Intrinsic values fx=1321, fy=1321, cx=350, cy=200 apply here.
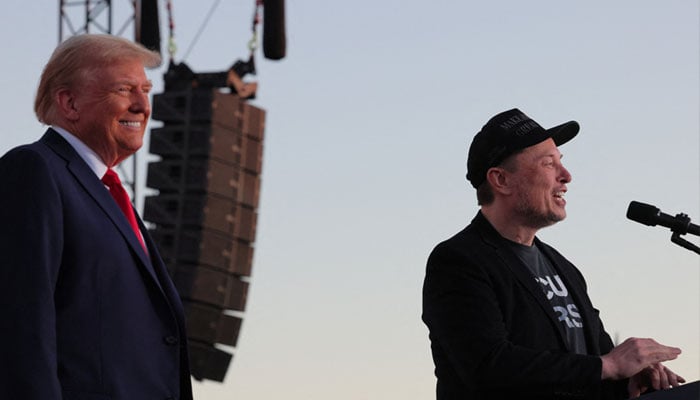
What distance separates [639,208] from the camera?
3762 millimetres

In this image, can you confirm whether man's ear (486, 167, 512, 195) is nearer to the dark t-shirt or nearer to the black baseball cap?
the black baseball cap

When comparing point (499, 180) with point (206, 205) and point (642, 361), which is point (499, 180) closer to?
point (642, 361)

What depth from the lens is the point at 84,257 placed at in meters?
3.09

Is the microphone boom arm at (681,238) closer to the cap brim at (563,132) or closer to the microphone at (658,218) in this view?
the microphone at (658,218)

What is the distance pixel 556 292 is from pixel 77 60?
1.73 metres

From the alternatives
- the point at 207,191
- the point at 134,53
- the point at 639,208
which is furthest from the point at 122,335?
the point at 207,191

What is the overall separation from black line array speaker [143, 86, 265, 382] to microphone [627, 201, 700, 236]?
12735mm

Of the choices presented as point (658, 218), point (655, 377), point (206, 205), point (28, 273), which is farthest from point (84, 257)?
point (206, 205)

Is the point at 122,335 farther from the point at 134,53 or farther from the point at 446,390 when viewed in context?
the point at 446,390

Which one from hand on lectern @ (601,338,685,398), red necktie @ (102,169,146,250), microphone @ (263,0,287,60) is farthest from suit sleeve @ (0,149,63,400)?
microphone @ (263,0,287,60)

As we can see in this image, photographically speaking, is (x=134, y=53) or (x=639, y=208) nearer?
(x=134, y=53)

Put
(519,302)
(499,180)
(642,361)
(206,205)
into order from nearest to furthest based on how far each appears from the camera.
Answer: (642,361)
(519,302)
(499,180)
(206,205)

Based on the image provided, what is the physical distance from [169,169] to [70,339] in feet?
45.0

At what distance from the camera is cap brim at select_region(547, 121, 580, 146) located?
4.34 meters
